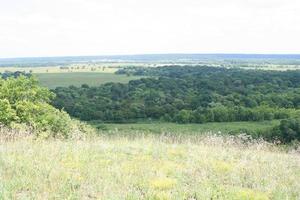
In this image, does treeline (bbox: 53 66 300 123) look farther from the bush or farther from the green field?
the green field

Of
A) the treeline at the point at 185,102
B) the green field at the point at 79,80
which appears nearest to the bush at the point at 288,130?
the treeline at the point at 185,102

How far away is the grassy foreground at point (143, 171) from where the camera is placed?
6.43 meters

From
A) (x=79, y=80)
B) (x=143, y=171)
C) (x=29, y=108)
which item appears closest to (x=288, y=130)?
(x=29, y=108)

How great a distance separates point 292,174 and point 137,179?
11.0 ft

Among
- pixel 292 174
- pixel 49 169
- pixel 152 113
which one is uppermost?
pixel 49 169

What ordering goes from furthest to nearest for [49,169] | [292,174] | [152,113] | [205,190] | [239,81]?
[239,81] < [152,113] < [292,174] < [49,169] < [205,190]

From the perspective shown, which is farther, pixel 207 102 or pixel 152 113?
pixel 207 102

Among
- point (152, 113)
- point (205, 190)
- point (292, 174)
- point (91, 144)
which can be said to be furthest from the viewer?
point (152, 113)

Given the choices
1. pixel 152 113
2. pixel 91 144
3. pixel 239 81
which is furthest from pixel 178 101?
pixel 91 144

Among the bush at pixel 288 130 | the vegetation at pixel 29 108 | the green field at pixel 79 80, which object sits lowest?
the green field at pixel 79 80

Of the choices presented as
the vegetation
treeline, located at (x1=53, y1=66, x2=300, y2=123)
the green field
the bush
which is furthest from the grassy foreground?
the green field

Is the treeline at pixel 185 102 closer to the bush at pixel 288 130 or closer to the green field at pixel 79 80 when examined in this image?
the bush at pixel 288 130

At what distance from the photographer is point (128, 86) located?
320ft

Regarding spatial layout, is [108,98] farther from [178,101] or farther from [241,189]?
[241,189]
